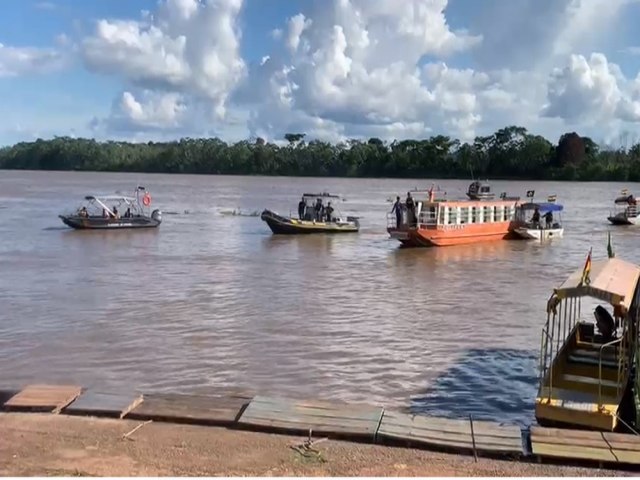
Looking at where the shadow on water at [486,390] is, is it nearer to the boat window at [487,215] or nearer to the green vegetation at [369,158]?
the boat window at [487,215]

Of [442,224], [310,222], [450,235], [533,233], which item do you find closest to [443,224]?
[442,224]

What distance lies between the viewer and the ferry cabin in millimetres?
32812

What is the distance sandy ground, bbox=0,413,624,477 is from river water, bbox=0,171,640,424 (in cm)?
349

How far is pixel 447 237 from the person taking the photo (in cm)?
3322

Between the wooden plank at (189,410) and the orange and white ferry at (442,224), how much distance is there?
24.6 m

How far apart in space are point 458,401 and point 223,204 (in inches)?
2249

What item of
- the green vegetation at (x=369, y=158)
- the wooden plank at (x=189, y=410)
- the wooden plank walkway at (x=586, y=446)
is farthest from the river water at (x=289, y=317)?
the green vegetation at (x=369, y=158)

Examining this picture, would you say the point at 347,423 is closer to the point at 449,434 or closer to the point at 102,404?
the point at 449,434

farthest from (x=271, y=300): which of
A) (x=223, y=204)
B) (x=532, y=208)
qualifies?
(x=223, y=204)

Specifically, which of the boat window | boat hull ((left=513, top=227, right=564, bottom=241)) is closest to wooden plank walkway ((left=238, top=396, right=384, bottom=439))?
the boat window

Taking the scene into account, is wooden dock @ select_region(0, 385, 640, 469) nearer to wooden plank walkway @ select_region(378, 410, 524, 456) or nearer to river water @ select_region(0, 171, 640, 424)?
wooden plank walkway @ select_region(378, 410, 524, 456)

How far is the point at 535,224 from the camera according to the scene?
3809 centimetres

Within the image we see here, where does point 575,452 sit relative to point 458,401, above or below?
above

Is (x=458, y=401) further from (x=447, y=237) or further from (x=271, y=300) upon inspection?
(x=447, y=237)
